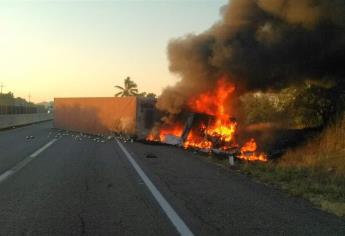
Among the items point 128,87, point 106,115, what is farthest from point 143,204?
point 128,87

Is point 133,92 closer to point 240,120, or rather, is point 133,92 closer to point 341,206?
point 240,120

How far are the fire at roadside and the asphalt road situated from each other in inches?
245

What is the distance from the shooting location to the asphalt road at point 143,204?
21.2 ft

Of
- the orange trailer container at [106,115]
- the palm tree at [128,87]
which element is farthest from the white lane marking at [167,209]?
the palm tree at [128,87]

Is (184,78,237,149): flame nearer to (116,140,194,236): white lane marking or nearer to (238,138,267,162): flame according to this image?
(238,138,267,162): flame

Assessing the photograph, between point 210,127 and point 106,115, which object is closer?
point 210,127

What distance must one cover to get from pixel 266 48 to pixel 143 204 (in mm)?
12432

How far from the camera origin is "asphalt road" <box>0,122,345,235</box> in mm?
6449

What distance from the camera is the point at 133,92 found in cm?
9025

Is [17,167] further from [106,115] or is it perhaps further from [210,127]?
[106,115]

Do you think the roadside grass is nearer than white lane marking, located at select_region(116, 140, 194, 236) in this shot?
No

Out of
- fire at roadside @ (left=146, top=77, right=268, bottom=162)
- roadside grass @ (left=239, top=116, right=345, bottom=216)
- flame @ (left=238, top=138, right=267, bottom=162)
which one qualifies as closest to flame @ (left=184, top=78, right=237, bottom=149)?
fire at roadside @ (left=146, top=77, right=268, bottom=162)

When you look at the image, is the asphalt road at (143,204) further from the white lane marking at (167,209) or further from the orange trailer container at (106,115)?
the orange trailer container at (106,115)

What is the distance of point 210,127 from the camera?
21141 millimetres
